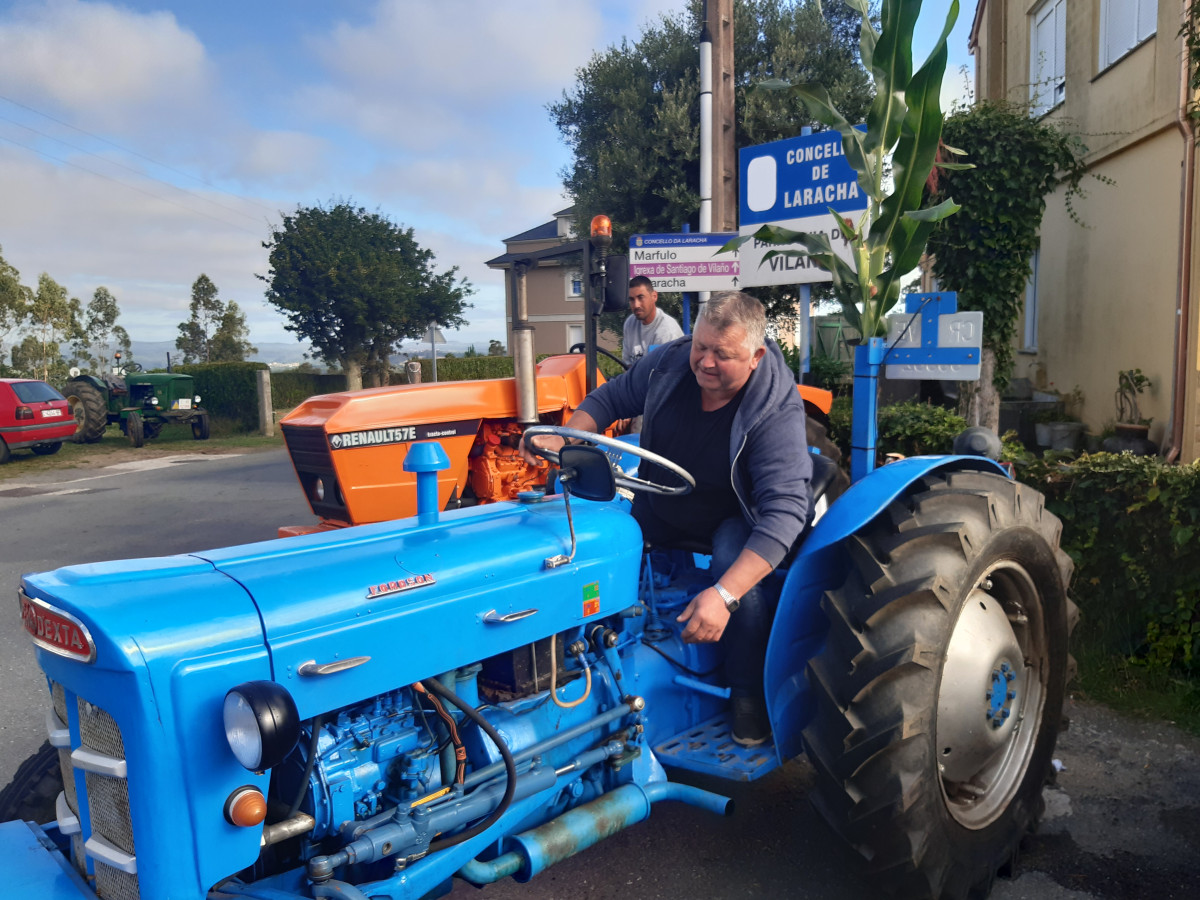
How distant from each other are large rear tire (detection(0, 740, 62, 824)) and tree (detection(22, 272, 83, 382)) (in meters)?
23.4

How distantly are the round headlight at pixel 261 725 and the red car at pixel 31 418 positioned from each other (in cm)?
1472

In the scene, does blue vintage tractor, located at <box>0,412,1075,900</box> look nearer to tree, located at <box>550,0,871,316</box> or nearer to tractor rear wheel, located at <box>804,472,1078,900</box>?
tractor rear wheel, located at <box>804,472,1078,900</box>

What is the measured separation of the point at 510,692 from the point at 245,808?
71 centimetres

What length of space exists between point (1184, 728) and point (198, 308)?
117 ft

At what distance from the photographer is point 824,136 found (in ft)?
21.7

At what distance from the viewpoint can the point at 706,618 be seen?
222cm

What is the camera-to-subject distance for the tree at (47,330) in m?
21.9

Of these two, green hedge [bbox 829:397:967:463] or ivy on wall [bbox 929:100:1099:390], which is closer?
green hedge [bbox 829:397:967:463]

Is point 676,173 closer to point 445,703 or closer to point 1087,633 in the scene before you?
point 1087,633

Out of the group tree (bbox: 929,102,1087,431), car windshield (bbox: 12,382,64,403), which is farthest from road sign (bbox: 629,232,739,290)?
car windshield (bbox: 12,382,64,403)

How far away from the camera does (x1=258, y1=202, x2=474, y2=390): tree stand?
28391 mm

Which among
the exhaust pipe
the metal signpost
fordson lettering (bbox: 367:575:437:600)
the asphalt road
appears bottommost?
the asphalt road

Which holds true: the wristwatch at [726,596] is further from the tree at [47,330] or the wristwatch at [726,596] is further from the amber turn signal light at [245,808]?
the tree at [47,330]

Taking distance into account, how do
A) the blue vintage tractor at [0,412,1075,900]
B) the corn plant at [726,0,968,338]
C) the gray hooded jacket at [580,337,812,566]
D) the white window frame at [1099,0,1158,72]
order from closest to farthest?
the blue vintage tractor at [0,412,1075,900] < the gray hooded jacket at [580,337,812,566] < the corn plant at [726,0,968,338] < the white window frame at [1099,0,1158,72]
